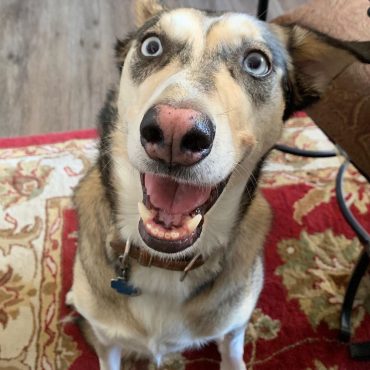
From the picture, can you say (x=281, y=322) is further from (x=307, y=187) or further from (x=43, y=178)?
(x=43, y=178)

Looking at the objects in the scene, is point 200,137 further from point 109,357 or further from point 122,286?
point 109,357

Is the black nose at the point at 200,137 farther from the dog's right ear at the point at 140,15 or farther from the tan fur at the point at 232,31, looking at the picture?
the dog's right ear at the point at 140,15

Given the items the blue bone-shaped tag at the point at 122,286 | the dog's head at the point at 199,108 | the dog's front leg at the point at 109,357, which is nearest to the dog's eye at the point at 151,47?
the dog's head at the point at 199,108

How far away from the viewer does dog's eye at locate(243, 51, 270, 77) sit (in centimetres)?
108

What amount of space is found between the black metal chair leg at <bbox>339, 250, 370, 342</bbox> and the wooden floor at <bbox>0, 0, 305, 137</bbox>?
55.0 inches

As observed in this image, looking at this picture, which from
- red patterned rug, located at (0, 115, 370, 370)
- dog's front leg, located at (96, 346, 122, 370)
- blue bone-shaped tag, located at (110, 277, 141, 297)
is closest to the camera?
blue bone-shaped tag, located at (110, 277, 141, 297)

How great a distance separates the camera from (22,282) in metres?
1.81

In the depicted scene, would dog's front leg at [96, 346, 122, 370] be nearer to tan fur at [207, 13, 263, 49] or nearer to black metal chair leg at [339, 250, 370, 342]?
black metal chair leg at [339, 250, 370, 342]

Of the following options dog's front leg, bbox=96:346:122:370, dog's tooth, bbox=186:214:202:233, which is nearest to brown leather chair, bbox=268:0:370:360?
dog's tooth, bbox=186:214:202:233

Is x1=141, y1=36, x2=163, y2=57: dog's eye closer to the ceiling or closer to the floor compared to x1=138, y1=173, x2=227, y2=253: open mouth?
closer to the ceiling

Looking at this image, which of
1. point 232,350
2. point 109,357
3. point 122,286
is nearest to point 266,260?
point 232,350

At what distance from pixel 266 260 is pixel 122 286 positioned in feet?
2.86

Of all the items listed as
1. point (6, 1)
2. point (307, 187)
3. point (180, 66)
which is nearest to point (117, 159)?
point (180, 66)

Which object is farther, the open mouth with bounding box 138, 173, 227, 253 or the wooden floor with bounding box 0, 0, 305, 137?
the wooden floor with bounding box 0, 0, 305, 137
